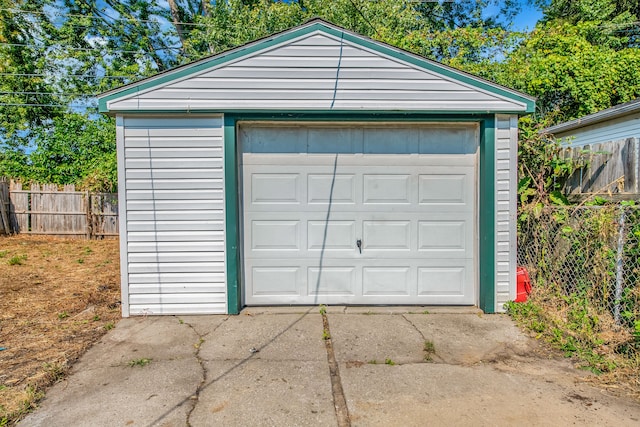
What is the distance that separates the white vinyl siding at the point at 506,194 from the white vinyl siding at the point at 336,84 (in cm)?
26

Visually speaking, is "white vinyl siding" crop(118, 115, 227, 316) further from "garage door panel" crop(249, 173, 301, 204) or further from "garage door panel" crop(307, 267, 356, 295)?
"garage door panel" crop(307, 267, 356, 295)

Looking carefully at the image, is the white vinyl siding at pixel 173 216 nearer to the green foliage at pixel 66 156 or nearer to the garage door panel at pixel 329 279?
the garage door panel at pixel 329 279

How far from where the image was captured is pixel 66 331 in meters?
4.44

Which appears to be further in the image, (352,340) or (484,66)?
(484,66)

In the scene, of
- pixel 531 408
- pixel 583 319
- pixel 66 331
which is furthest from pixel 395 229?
pixel 66 331

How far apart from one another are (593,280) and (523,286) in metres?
0.95

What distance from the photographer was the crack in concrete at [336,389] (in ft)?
8.95

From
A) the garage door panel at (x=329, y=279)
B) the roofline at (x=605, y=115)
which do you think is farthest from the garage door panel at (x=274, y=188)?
the roofline at (x=605, y=115)

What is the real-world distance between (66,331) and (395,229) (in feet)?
13.0

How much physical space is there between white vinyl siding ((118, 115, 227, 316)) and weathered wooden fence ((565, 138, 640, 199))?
467cm

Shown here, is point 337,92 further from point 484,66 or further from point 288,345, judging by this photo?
point 484,66

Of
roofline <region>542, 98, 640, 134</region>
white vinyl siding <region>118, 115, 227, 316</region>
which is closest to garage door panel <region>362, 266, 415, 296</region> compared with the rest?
white vinyl siding <region>118, 115, 227, 316</region>

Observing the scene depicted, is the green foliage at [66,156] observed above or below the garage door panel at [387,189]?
above

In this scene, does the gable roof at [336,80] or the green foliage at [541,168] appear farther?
the green foliage at [541,168]
